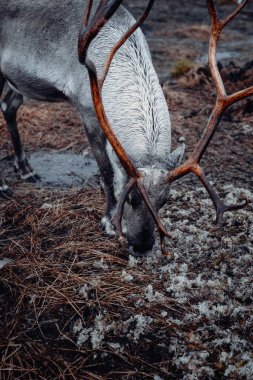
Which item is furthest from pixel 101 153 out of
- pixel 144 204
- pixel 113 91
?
pixel 144 204

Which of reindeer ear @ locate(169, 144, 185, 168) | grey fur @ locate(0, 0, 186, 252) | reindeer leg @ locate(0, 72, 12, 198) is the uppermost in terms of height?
grey fur @ locate(0, 0, 186, 252)

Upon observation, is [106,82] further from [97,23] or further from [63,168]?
[63,168]

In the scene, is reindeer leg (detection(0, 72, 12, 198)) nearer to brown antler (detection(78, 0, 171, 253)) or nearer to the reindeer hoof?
the reindeer hoof

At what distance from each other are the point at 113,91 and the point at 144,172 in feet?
3.00

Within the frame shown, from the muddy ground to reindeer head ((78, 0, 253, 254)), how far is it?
411 mm

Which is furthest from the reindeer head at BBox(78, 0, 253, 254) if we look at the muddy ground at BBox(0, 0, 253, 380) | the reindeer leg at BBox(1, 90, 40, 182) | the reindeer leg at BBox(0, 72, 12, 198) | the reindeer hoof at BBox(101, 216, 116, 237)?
the reindeer leg at BBox(1, 90, 40, 182)

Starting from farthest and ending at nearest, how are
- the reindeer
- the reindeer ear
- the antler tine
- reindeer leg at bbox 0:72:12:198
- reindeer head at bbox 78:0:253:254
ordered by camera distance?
reindeer leg at bbox 0:72:12:198 → the reindeer ear → the reindeer → reindeer head at bbox 78:0:253:254 → the antler tine

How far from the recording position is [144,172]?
2717 mm

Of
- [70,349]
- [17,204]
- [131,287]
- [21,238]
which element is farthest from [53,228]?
[70,349]

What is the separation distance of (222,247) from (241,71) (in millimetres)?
4259

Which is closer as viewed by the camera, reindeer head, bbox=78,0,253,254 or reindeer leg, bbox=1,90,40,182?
reindeer head, bbox=78,0,253,254

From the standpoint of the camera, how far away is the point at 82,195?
13.5ft

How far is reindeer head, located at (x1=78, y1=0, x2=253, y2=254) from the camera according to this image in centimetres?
247

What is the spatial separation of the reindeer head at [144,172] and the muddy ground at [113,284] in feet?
1.35
